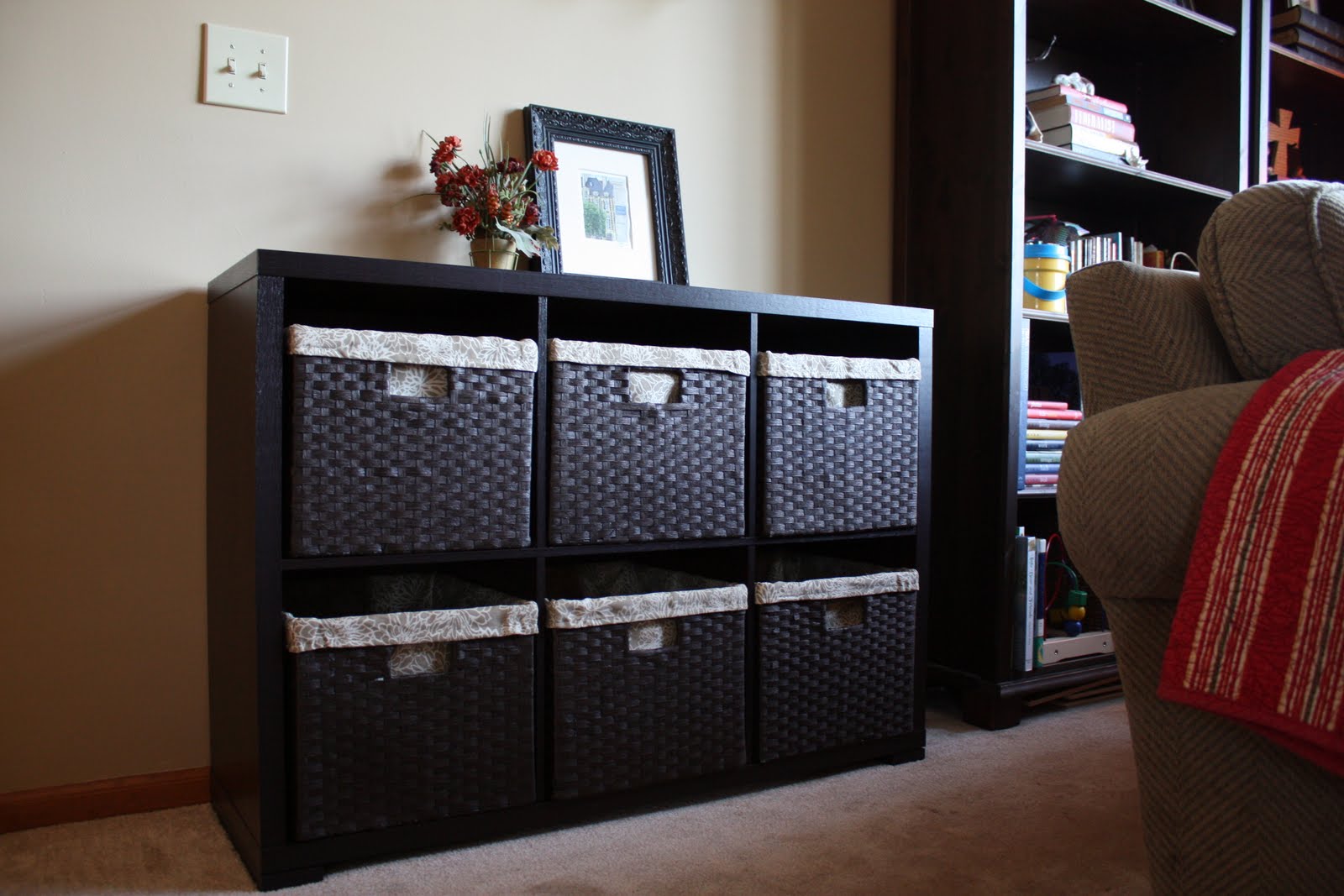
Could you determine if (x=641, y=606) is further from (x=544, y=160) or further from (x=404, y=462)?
(x=544, y=160)

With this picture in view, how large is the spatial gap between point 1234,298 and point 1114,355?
0.12m

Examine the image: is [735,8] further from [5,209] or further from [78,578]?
[78,578]

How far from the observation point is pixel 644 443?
1.53 m

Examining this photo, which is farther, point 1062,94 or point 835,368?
point 1062,94

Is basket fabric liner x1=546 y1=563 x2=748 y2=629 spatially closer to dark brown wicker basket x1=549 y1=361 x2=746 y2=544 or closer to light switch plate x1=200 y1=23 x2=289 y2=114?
dark brown wicker basket x1=549 y1=361 x2=746 y2=544

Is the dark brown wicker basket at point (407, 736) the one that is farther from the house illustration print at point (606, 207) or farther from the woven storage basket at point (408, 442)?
the house illustration print at point (606, 207)

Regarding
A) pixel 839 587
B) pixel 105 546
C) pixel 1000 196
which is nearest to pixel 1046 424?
pixel 1000 196

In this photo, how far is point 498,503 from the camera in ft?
4.65

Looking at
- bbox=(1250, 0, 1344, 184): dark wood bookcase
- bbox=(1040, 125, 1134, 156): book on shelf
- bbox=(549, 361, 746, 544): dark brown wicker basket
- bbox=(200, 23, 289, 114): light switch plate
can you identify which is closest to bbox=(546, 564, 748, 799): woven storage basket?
bbox=(549, 361, 746, 544): dark brown wicker basket

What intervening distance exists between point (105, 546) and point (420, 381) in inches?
22.9

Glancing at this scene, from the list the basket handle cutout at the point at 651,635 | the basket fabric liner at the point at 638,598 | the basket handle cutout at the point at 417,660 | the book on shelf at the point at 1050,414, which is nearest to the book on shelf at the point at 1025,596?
the book on shelf at the point at 1050,414

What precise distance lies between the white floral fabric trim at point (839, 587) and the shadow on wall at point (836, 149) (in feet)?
2.29

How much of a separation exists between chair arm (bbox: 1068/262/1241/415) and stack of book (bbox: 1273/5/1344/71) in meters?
2.05

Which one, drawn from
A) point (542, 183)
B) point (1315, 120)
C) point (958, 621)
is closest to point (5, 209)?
point (542, 183)
